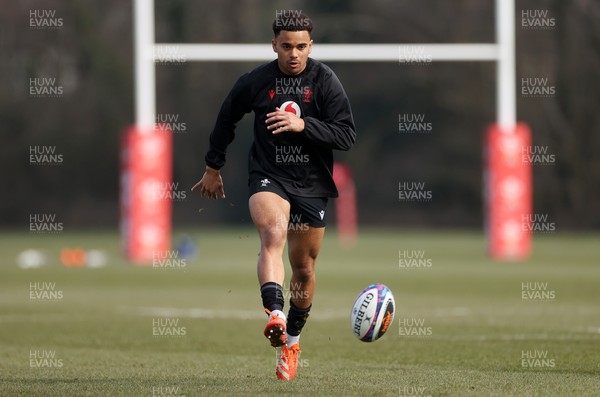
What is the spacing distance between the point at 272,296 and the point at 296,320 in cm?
73

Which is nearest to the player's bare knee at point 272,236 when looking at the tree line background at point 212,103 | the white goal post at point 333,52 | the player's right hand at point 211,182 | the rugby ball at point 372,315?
the player's right hand at point 211,182

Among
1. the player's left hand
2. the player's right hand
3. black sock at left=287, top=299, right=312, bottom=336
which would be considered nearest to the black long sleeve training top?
the player's left hand

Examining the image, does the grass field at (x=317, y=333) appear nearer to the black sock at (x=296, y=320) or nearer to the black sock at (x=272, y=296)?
the black sock at (x=296, y=320)

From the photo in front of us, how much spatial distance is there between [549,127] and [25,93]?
17.8 m

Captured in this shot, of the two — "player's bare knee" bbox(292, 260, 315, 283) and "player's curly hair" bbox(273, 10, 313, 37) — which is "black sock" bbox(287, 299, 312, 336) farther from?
"player's curly hair" bbox(273, 10, 313, 37)

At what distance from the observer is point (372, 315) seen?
7.39 metres

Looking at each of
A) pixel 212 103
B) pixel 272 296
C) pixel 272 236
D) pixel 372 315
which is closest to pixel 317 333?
pixel 372 315

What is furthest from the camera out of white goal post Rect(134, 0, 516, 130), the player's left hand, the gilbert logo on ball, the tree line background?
the tree line background

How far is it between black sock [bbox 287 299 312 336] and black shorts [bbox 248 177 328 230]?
557 mm

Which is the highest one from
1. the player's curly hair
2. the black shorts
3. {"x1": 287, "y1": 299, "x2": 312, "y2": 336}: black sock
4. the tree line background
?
the player's curly hair

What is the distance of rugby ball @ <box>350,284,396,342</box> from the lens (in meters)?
7.38

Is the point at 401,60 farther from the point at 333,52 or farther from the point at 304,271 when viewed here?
the point at 304,271

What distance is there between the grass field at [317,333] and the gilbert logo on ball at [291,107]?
116cm

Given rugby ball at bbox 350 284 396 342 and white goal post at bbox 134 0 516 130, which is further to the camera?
white goal post at bbox 134 0 516 130
